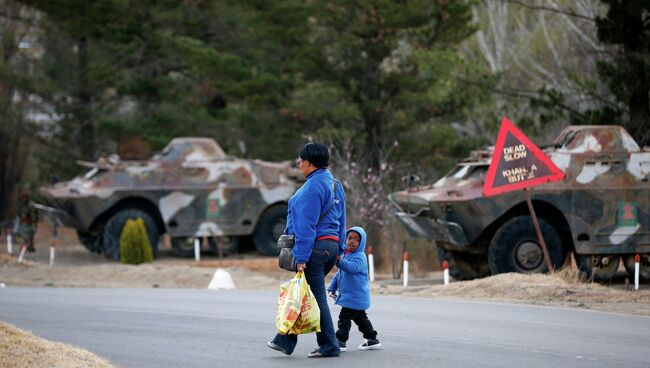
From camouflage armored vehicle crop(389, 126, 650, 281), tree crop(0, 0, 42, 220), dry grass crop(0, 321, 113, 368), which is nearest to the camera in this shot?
dry grass crop(0, 321, 113, 368)

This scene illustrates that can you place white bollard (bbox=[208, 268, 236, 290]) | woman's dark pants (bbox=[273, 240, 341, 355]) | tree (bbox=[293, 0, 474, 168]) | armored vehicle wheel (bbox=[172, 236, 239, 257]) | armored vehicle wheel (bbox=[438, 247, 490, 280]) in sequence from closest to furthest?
woman's dark pants (bbox=[273, 240, 341, 355]) → white bollard (bbox=[208, 268, 236, 290]) → armored vehicle wheel (bbox=[438, 247, 490, 280]) → armored vehicle wheel (bbox=[172, 236, 239, 257]) → tree (bbox=[293, 0, 474, 168])

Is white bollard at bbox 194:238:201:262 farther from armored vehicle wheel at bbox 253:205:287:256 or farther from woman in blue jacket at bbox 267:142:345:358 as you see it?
woman in blue jacket at bbox 267:142:345:358

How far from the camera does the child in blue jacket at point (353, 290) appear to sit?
36.9 ft

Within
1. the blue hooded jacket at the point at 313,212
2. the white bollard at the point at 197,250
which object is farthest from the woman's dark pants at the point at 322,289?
the white bollard at the point at 197,250

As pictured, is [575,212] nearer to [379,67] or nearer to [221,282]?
[221,282]

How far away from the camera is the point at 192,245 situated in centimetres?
3027

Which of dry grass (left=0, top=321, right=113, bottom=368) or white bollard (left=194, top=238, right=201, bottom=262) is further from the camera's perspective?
white bollard (left=194, top=238, right=201, bottom=262)

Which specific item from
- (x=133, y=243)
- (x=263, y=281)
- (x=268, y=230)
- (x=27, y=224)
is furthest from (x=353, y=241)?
(x=27, y=224)

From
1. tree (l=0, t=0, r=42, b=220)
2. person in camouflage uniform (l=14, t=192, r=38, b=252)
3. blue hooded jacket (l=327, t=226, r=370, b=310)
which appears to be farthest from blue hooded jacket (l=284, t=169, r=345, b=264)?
tree (l=0, t=0, r=42, b=220)

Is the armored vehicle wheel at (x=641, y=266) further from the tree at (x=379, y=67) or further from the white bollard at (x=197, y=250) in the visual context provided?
the tree at (x=379, y=67)

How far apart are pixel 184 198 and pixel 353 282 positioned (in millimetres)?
18613

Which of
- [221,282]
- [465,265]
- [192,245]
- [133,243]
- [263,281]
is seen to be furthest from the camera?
[192,245]

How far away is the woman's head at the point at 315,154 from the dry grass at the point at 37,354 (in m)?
2.29

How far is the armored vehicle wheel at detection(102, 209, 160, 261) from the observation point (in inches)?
1138
